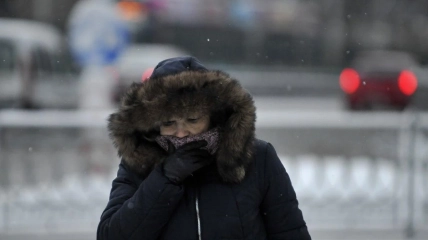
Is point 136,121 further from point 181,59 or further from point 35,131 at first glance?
point 35,131

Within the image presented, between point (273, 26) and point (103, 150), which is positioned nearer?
point (103, 150)

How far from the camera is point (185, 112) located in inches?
98.7

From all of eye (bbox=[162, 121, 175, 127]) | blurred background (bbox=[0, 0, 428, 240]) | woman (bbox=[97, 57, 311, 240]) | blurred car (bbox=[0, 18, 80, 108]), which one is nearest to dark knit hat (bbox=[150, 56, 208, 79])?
woman (bbox=[97, 57, 311, 240])

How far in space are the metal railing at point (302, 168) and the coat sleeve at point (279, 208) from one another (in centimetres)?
446

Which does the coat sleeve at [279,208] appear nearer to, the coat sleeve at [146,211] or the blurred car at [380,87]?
the coat sleeve at [146,211]

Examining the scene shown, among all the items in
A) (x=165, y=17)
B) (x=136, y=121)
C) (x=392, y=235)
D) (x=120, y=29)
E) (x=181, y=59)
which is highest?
(x=165, y=17)

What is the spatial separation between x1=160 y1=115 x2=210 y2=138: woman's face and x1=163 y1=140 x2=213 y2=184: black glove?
5 cm

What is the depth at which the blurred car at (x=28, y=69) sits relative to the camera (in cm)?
1334

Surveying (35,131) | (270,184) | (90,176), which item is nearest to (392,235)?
(90,176)

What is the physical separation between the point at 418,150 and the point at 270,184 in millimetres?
4693

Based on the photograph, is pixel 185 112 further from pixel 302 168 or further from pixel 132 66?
pixel 132 66

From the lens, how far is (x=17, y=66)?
1388 cm

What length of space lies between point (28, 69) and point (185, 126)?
11913 mm

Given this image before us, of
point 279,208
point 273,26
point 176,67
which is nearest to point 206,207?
point 279,208
